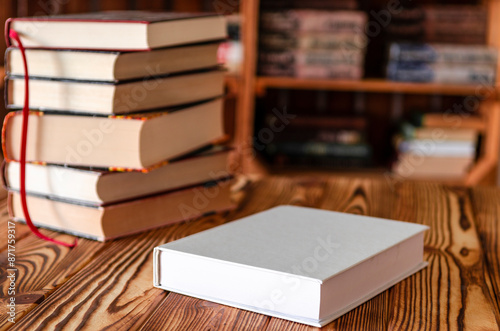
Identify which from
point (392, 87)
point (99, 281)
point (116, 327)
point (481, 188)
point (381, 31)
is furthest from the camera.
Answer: point (381, 31)

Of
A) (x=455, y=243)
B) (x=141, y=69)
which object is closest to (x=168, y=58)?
(x=141, y=69)

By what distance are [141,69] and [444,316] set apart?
17.6 inches

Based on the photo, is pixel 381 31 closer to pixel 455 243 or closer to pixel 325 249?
pixel 455 243

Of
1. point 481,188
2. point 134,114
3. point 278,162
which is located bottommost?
point 278,162

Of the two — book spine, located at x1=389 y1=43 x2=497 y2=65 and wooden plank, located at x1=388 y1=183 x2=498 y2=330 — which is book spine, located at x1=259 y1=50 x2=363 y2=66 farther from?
wooden plank, located at x1=388 y1=183 x2=498 y2=330

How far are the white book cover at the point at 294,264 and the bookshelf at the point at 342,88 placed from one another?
167 cm

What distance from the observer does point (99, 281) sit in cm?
66

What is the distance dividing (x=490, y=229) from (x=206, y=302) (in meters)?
0.47

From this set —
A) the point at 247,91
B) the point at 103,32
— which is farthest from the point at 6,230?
the point at 247,91

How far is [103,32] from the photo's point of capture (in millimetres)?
792

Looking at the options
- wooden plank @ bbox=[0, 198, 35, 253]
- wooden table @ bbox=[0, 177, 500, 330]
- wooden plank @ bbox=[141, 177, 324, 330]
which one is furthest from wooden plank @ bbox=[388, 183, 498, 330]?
wooden plank @ bbox=[0, 198, 35, 253]

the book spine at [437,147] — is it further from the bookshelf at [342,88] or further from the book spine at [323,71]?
the book spine at [323,71]

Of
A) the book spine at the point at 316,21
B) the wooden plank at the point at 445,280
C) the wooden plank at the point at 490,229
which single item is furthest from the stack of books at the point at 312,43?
the wooden plank at the point at 445,280

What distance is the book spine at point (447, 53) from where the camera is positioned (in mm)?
2289
